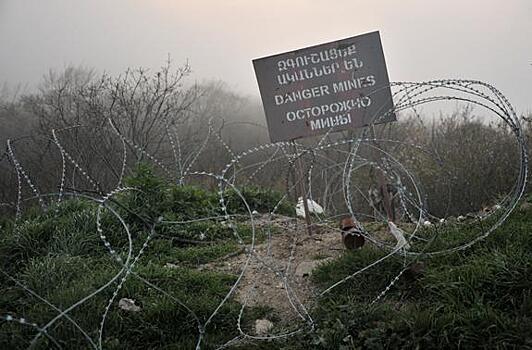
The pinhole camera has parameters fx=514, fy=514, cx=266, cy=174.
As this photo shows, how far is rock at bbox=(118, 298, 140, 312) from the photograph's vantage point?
368 centimetres

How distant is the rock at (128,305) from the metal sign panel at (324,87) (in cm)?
236

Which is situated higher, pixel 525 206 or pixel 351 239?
pixel 351 239

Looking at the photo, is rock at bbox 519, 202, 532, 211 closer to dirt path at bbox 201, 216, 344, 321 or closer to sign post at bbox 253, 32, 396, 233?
sign post at bbox 253, 32, 396, 233

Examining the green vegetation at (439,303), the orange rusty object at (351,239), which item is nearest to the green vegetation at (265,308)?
the green vegetation at (439,303)

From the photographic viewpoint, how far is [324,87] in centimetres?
539

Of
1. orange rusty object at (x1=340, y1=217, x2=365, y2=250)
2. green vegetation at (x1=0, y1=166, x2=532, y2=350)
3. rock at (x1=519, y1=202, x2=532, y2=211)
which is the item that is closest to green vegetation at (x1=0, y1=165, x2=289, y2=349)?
green vegetation at (x1=0, y1=166, x2=532, y2=350)

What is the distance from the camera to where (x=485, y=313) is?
2.89 metres

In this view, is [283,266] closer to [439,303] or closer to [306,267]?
[306,267]

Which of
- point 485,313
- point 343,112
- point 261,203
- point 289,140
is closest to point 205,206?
point 261,203

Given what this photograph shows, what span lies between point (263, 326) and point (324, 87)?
277cm

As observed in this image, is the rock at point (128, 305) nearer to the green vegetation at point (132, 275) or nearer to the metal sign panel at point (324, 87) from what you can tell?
the green vegetation at point (132, 275)

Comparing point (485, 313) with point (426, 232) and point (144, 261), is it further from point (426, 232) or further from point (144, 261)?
point (144, 261)

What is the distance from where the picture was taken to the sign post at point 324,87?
5355 millimetres

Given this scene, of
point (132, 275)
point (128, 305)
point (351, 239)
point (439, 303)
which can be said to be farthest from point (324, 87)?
point (128, 305)
